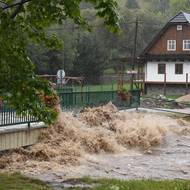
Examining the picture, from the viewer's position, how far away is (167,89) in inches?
2485

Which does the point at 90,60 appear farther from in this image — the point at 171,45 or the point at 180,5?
the point at 180,5

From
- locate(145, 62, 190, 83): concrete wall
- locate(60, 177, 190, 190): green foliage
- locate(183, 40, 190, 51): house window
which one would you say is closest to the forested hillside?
locate(145, 62, 190, 83): concrete wall

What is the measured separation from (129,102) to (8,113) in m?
15.0

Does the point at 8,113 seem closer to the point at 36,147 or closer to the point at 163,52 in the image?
the point at 36,147

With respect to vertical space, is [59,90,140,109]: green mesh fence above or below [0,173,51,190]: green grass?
above

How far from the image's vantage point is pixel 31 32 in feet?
28.3

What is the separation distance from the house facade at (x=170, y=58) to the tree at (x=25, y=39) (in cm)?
5361

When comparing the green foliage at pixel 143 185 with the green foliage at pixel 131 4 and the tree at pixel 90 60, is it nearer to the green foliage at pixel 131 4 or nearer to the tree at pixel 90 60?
the tree at pixel 90 60

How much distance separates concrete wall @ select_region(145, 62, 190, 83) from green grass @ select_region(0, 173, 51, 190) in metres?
49.0

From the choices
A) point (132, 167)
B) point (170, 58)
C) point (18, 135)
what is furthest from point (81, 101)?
point (170, 58)

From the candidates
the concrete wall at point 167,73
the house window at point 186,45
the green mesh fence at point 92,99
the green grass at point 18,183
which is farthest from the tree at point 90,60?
the green grass at point 18,183

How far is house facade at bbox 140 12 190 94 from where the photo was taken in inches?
2440

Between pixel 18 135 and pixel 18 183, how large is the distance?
175 inches

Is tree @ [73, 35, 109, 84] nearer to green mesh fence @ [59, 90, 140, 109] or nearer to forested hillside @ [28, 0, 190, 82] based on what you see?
forested hillside @ [28, 0, 190, 82]
